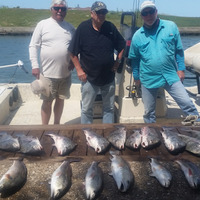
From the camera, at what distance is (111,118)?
3752 millimetres

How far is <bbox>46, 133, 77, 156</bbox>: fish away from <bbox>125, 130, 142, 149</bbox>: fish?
0.60m

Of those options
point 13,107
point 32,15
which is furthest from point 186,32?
point 13,107

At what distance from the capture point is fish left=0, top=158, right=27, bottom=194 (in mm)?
2100

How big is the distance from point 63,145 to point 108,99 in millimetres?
1171

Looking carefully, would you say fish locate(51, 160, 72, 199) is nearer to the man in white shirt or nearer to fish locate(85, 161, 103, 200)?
fish locate(85, 161, 103, 200)

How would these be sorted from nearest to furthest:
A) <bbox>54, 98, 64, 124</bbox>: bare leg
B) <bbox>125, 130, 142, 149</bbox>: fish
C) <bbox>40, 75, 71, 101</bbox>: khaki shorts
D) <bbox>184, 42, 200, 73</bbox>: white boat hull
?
<bbox>125, 130, 142, 149</bbox>: fish < <bbox>40, 75, 71, 101</bbox>: khaki shorts < <bbox>54, 98, 64, 124</bbox>: bare leg < <bbox>184, 42, 200, 73</bbox>: white boat hull

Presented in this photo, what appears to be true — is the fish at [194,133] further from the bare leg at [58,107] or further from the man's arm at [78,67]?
the bare leg at [58,107]

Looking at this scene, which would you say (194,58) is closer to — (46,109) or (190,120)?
(190,120)

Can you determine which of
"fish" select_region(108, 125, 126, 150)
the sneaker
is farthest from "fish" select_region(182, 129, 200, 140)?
"fish" select_region(108, 125, 126, 150)

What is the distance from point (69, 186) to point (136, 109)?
8.24ft

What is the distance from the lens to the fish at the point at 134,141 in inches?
109

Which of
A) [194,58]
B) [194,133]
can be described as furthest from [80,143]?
[194,58]

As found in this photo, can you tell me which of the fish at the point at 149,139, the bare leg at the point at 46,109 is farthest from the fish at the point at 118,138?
the bare leg at the point at 46,109

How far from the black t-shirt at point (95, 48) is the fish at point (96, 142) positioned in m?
0.83
